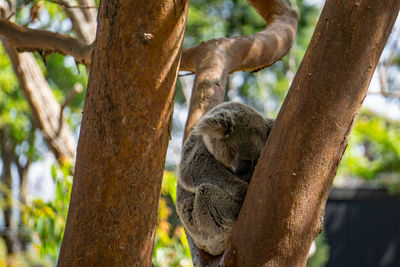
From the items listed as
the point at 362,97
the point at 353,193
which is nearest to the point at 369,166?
the point at 353,193

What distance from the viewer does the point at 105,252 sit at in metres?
1.48

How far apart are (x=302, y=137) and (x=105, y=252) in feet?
2.45

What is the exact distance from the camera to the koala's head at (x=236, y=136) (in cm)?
230

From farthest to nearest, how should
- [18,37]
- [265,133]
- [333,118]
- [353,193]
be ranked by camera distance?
[353,193], [18,37], [265,133], [333,118]

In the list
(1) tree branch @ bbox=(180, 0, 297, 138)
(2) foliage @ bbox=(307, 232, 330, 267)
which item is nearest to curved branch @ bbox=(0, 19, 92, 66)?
(1) tree branch @ bbox=(180, 0, 297, 138)

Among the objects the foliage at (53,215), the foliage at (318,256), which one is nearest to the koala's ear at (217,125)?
the foliage at (53,215)

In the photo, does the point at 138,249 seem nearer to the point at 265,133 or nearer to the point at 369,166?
the point at 265,133

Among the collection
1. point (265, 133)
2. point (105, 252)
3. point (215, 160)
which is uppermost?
point (265, 133)

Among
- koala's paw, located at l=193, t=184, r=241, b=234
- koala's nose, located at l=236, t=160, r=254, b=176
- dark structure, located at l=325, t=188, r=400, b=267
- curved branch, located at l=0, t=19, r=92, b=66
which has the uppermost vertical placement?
curved branch, located at l=0, t=19, r=92, b=66

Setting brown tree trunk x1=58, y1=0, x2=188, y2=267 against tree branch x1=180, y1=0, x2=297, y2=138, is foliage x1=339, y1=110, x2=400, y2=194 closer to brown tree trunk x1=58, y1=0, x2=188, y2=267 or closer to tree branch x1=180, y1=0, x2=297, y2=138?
tree branch x1=180, y1=0, x2=297, y2=138

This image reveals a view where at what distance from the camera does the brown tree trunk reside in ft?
4.88

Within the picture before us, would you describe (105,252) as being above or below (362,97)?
below

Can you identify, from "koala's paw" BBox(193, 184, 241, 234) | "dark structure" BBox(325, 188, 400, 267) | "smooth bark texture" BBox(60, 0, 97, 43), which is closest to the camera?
"koala's paw" BBox(193, 184, 241, 234)

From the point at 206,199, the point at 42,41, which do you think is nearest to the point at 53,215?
the point at 42,41
